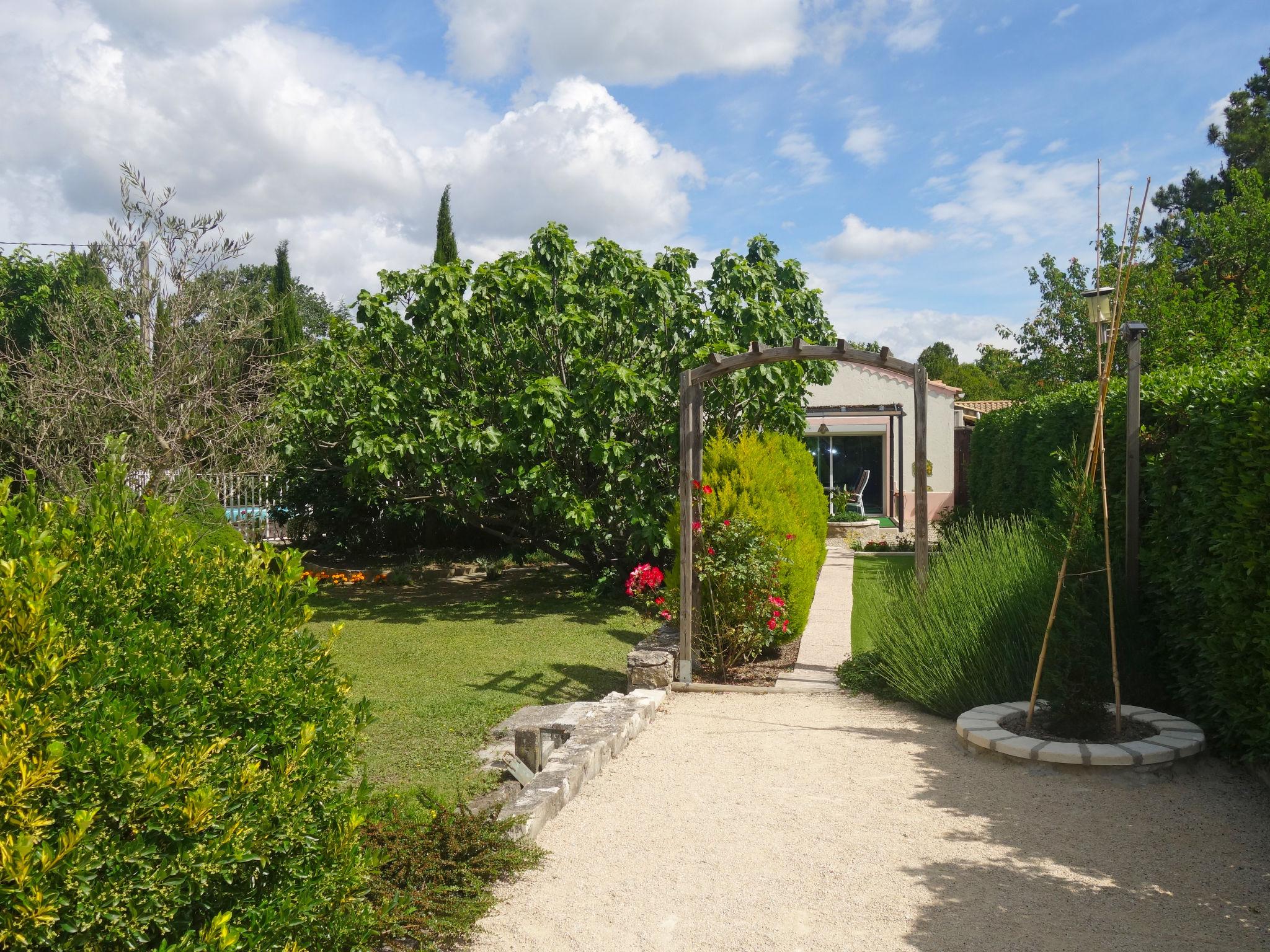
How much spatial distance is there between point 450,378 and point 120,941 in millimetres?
9548

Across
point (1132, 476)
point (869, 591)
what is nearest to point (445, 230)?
point (869, 591)

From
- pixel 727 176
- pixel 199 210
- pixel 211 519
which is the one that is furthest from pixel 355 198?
pixel 727 176

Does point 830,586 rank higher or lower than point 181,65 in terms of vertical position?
lower

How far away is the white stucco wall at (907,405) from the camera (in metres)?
23.4

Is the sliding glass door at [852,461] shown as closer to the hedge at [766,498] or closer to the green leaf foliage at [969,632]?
the hedge at [766,498]

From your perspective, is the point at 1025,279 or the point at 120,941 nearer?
the point at 120,941

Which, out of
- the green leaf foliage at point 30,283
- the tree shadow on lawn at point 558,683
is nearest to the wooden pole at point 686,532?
the tree shadow on lawn at point 558,683

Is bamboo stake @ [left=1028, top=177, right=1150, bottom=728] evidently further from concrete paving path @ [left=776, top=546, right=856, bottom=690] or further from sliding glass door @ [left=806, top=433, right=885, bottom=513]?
sliding glass door @ [left=806, top=433, right=885, bottom=513]

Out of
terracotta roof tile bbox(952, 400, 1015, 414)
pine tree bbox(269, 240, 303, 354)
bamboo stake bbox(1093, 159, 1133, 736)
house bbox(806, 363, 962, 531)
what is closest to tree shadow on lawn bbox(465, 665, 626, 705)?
bamboo stake bbox(1093, 159, 1133, 736)

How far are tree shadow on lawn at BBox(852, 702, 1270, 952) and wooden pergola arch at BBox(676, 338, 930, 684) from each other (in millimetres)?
2314

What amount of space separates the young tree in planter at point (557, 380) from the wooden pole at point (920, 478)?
3.05m

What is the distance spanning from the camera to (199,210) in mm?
9734

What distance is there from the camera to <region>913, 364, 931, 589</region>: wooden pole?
22.2ft

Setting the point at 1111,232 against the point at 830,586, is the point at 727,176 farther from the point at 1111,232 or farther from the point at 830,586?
the point at 1111,232
